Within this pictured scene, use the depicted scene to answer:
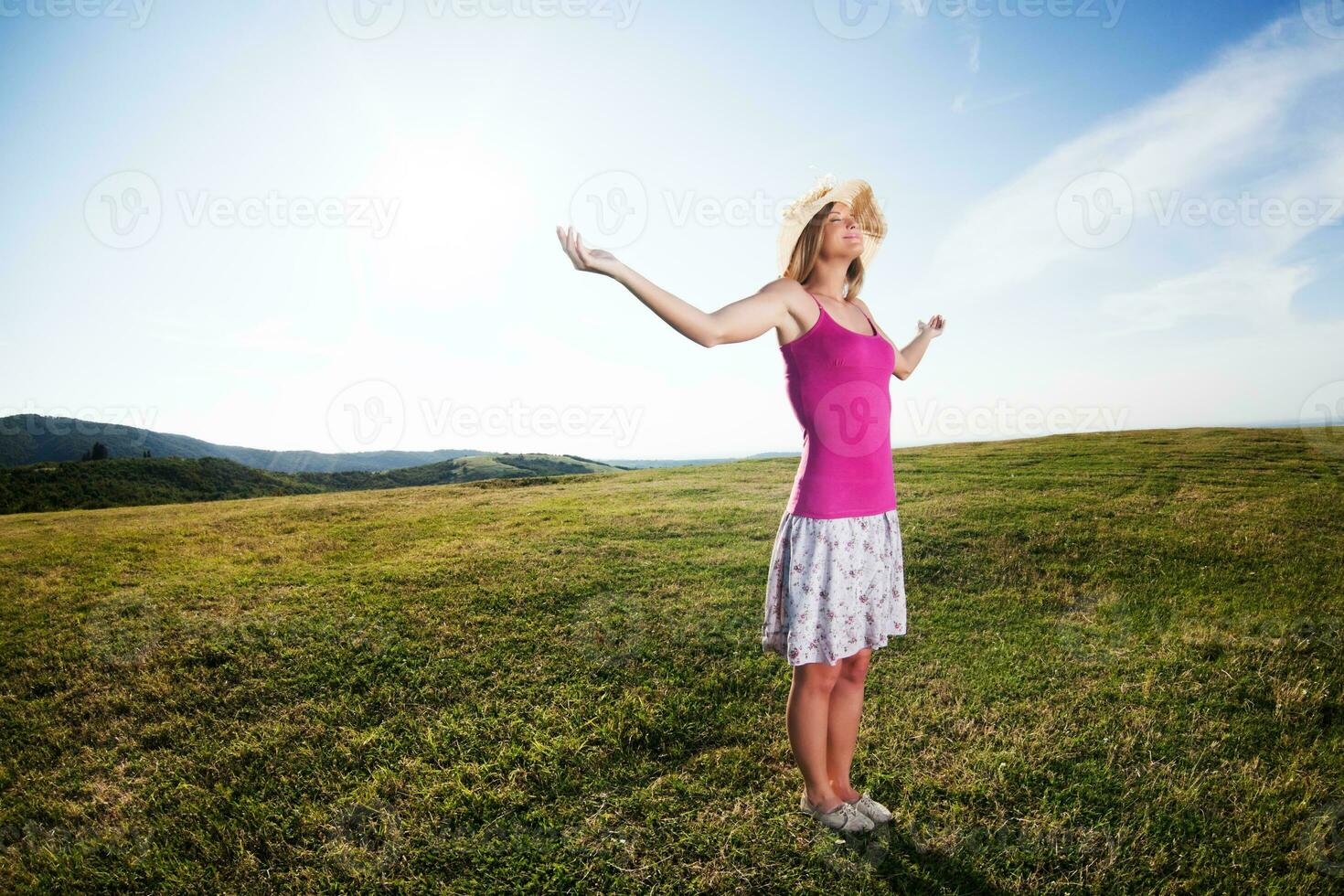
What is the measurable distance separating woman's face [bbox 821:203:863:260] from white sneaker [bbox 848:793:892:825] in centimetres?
306

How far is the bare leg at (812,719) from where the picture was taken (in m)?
3.08

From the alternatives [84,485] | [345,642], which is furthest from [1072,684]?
[84,485]

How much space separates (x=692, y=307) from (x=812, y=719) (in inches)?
87.3

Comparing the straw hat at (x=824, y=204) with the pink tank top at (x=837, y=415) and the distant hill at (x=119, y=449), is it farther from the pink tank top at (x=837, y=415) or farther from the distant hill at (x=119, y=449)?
the distant hill at (x=119, y=449)

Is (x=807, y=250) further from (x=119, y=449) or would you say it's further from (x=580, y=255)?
(x=119, y=449)

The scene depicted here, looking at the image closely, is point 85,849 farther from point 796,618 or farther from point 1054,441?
point 1054,441

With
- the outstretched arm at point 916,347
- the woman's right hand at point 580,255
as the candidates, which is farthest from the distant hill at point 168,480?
the woman's right hand at point 580,255

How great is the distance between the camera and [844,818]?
10.6 feet

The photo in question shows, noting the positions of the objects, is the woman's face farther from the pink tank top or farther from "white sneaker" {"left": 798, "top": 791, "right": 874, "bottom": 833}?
"white sneaker" {"left": 798, "top": 791, "right": 874, "bottom": 833}

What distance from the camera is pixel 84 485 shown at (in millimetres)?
49969

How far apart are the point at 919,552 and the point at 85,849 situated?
8.79 meters

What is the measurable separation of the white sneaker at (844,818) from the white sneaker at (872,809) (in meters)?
0.04

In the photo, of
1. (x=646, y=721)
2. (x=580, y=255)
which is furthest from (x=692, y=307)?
→ (x=646, y=721)

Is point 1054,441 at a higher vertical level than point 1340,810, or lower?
higher
